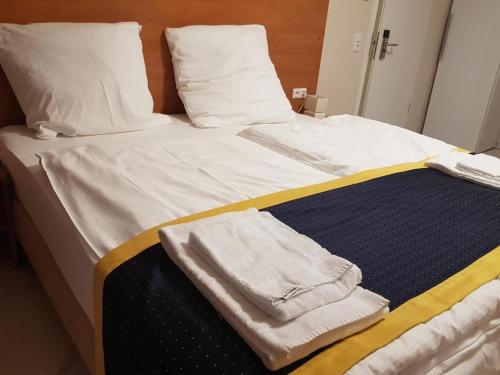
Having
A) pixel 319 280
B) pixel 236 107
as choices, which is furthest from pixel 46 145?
pixel 319 280

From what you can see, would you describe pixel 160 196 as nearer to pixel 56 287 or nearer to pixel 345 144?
pixel 56 287

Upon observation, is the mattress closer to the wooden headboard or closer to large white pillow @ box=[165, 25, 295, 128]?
large white pillow @ box=[165, 25, 295, 128]

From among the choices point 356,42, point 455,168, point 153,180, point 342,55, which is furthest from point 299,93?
point 153,180

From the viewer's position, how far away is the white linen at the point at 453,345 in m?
0.76

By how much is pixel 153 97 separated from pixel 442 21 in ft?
9.89

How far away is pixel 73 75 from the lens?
5.69ft

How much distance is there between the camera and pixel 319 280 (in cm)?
83

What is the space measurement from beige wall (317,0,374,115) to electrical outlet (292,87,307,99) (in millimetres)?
184

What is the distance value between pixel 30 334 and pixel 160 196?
0.77 metres

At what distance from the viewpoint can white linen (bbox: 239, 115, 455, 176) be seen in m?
1.69

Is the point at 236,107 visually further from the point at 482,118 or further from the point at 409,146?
the point at 482,118

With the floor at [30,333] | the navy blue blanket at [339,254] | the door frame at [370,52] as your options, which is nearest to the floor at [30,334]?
the floor at [30,333]

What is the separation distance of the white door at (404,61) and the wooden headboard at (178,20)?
0.74 meters

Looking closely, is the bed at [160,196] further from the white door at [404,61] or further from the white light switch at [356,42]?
the white door at [404,61]
